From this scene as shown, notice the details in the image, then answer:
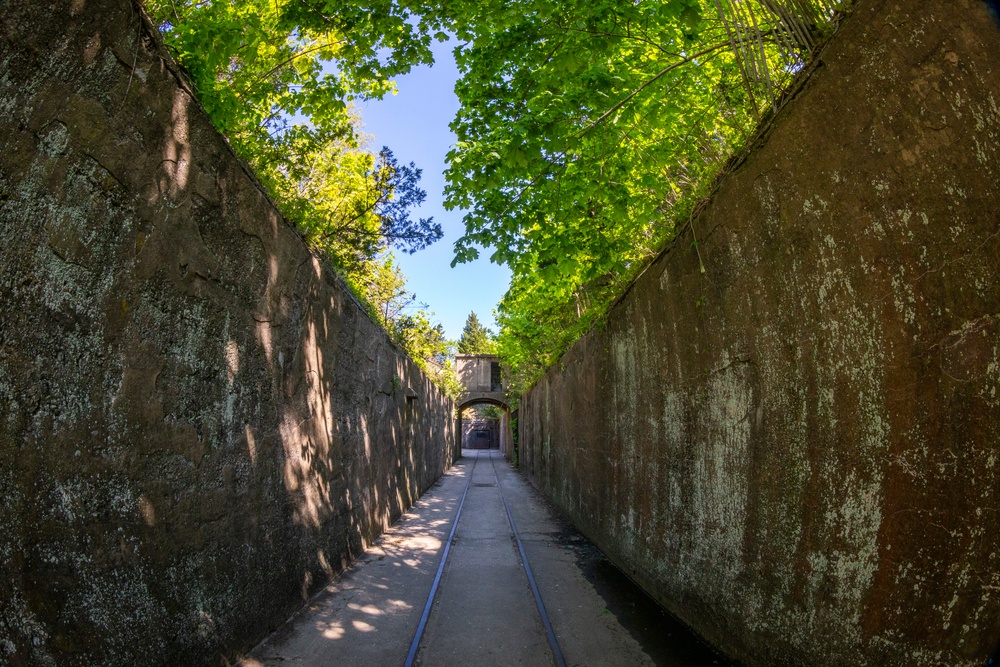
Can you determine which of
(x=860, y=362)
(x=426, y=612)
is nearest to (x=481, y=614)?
(x=426, y=612)

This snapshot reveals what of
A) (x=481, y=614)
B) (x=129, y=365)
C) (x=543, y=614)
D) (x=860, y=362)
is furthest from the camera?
(x=481, y=614)

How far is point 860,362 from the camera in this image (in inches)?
113

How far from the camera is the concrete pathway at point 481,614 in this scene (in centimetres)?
456

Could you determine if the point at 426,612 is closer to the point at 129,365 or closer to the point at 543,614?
the point at 543,614

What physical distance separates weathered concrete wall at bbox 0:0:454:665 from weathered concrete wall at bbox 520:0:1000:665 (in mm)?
3773

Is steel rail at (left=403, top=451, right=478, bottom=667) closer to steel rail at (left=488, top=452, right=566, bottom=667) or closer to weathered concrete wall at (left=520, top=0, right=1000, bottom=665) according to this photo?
steel rail at (left=488, top=452, right=566, bottom=667)

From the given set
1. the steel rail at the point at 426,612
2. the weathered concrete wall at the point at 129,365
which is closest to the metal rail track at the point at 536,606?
the steel rail at the point at 426,612

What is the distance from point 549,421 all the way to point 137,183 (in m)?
13.3

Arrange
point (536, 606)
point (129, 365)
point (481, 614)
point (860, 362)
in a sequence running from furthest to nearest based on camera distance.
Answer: point (536, 606) → point (481, 614) → point (129, 365) → point (860, 362)

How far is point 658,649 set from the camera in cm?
473

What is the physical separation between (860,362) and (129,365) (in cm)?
389

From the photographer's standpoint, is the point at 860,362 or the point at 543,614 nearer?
the point at 860,362

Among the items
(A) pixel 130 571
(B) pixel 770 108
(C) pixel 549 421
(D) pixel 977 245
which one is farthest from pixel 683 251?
(C) pixel 549 421

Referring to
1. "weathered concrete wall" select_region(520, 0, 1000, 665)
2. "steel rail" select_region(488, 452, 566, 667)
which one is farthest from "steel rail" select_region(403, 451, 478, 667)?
"weathered concrete wall" select_region(520, 0, 1000, 665)
